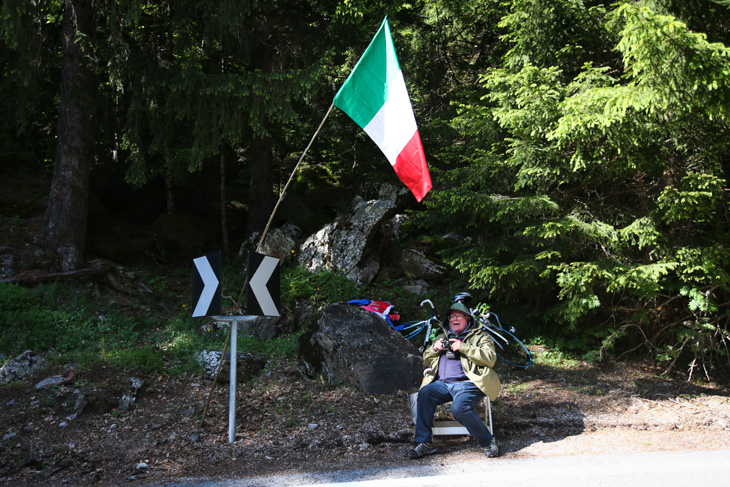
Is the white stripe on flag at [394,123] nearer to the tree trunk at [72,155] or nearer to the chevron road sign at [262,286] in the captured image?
the chevron road sign at [262,286]

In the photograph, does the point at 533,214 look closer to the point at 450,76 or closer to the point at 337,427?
the point at 337,427

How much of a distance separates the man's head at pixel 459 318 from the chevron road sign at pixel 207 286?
2.42 m

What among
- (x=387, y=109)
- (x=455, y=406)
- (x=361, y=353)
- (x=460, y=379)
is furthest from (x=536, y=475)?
(x=387, y=109)

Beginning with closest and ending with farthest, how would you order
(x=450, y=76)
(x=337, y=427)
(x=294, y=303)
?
(x=337, y=427), (x=294, y=303), (x=450, y=76)

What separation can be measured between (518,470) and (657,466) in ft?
3.93

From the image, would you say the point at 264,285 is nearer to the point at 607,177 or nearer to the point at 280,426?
the point at 280,426

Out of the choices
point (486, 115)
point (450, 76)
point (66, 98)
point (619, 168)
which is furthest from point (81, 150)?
point (619, 168)

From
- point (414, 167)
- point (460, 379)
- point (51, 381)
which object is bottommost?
point (51, 381)

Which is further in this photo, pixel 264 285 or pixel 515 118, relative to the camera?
pixel 515 118

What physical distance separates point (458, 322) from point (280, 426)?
2.21m

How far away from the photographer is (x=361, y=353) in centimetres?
661

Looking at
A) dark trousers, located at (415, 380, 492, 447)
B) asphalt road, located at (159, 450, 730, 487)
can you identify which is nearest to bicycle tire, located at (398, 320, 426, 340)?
dark trousers, located at (415, 380, 492, 447)

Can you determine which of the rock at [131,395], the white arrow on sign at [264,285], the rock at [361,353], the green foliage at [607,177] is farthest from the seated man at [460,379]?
the rock at [131,395]

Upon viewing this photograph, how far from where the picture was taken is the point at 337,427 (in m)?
5.25
